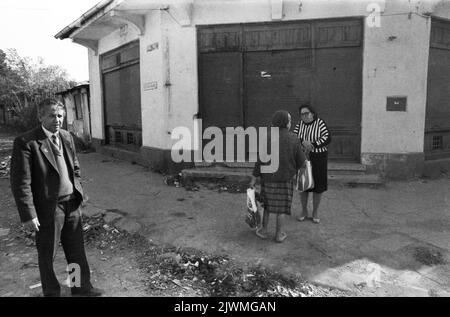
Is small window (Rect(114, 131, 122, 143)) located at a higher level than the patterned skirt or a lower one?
higher

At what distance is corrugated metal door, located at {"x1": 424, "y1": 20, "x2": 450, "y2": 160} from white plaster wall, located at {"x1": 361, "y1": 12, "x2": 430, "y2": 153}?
1.58 ft

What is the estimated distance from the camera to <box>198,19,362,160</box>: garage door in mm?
7664

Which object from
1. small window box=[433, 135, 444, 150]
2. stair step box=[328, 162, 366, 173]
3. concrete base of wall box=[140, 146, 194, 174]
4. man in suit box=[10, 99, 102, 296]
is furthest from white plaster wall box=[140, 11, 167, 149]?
small window box=[433, 135, 444, 150]

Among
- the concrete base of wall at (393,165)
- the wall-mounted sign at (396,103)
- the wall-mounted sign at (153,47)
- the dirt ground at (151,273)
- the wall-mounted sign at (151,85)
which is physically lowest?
the dirt ground at (151,273)

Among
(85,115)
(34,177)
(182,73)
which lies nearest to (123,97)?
(182,73)

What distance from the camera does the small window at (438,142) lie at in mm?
8273

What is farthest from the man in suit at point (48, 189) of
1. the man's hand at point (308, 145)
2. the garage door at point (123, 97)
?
the garage door at point (123, 97)

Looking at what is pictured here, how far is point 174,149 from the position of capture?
8.35 m

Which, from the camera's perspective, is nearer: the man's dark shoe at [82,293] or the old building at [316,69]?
the man's dark shoe at [82,293]

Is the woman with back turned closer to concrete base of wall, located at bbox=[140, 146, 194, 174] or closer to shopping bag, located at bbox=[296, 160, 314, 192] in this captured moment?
shopping bag, located at bbox=[296, 160, 314, 192]

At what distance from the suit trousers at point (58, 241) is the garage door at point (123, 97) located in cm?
665

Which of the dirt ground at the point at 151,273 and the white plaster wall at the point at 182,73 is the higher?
the white plaster wall at the point at 182,73

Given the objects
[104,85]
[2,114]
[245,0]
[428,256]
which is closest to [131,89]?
[104,85]

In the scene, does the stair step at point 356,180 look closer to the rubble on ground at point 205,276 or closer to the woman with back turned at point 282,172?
the woman with back turned at point 282,172
